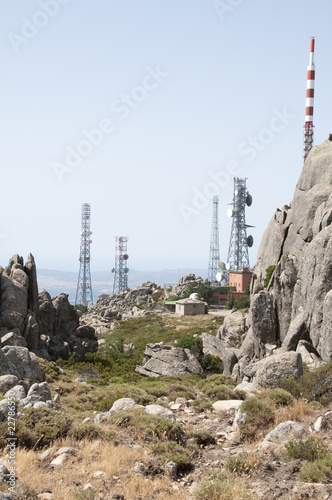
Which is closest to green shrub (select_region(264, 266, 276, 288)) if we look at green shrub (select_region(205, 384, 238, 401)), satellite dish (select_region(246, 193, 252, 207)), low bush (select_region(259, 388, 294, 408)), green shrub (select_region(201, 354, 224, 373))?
green shrub (select_region(201, 354, 224, 373))

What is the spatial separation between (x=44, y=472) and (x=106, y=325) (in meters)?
85.8

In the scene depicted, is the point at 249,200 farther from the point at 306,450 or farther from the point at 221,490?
the point at 221,490

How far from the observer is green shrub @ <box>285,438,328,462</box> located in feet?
40.5

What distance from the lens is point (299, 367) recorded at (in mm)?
21094

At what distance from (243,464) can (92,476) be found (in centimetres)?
388

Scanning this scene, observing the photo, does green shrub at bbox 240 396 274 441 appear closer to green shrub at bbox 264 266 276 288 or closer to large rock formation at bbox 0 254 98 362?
large rock formation at bbox 0 254 98 362

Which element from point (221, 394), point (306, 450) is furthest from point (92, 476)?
point (221, 394)

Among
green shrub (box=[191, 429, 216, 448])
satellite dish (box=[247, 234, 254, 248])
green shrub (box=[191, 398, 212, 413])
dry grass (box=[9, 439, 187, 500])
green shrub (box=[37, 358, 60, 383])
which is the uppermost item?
satellite dish (box=[247, 234, 254, 248])

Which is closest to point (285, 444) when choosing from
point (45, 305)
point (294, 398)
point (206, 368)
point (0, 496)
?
point (294, 398)

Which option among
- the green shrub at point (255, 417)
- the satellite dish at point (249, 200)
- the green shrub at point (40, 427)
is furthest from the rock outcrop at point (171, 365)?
the satellite dish at point (249, 200)

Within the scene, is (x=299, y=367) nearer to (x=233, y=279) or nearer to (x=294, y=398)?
(x=294, y=398)

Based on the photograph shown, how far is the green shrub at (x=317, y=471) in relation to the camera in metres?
11.3

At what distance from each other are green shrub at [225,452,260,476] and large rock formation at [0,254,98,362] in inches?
1107

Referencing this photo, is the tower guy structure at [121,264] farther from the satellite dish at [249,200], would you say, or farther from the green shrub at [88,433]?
the green shrub at [88,433]
